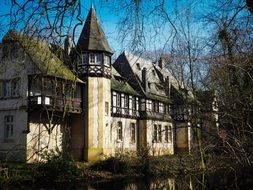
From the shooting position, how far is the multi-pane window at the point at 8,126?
28.8 metres

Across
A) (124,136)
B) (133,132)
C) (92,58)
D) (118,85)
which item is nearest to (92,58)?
(92,58)

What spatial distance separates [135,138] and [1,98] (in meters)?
13.9

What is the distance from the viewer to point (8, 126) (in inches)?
1142

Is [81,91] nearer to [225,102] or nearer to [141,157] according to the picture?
[141,157]

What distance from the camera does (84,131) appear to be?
102 ft

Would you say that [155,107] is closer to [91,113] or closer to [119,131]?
[119,131]

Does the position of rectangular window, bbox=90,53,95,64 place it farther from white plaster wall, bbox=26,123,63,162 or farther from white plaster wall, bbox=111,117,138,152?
white plaster wall, bbox=26,123,63,162

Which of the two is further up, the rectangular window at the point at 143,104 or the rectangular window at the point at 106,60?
the rectangular window at the point at 106,60

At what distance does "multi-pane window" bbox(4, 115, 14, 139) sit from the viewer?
28.8 m

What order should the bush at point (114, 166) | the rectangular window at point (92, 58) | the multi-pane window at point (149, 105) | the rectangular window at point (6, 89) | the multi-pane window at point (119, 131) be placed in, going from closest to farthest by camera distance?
the bush at point (114, 166) < the rectangular window at point (6, 89) < the rectangular window at point (92, 58) < the multi-pane window at point (119, 131) < the multi-pane window at point (149, 105)

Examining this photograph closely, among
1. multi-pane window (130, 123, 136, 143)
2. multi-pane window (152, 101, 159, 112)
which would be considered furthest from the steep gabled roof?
multi-pane window (152, 101, 159, 112)

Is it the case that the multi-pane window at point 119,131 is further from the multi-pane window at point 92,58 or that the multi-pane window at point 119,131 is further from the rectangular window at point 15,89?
the rectangular window at point 15,89

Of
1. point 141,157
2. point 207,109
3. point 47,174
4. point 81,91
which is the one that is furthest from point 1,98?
point 207,109

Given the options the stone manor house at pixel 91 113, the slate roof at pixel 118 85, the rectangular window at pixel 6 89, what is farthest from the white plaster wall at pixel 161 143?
the rectangular window at pixel 6 89
